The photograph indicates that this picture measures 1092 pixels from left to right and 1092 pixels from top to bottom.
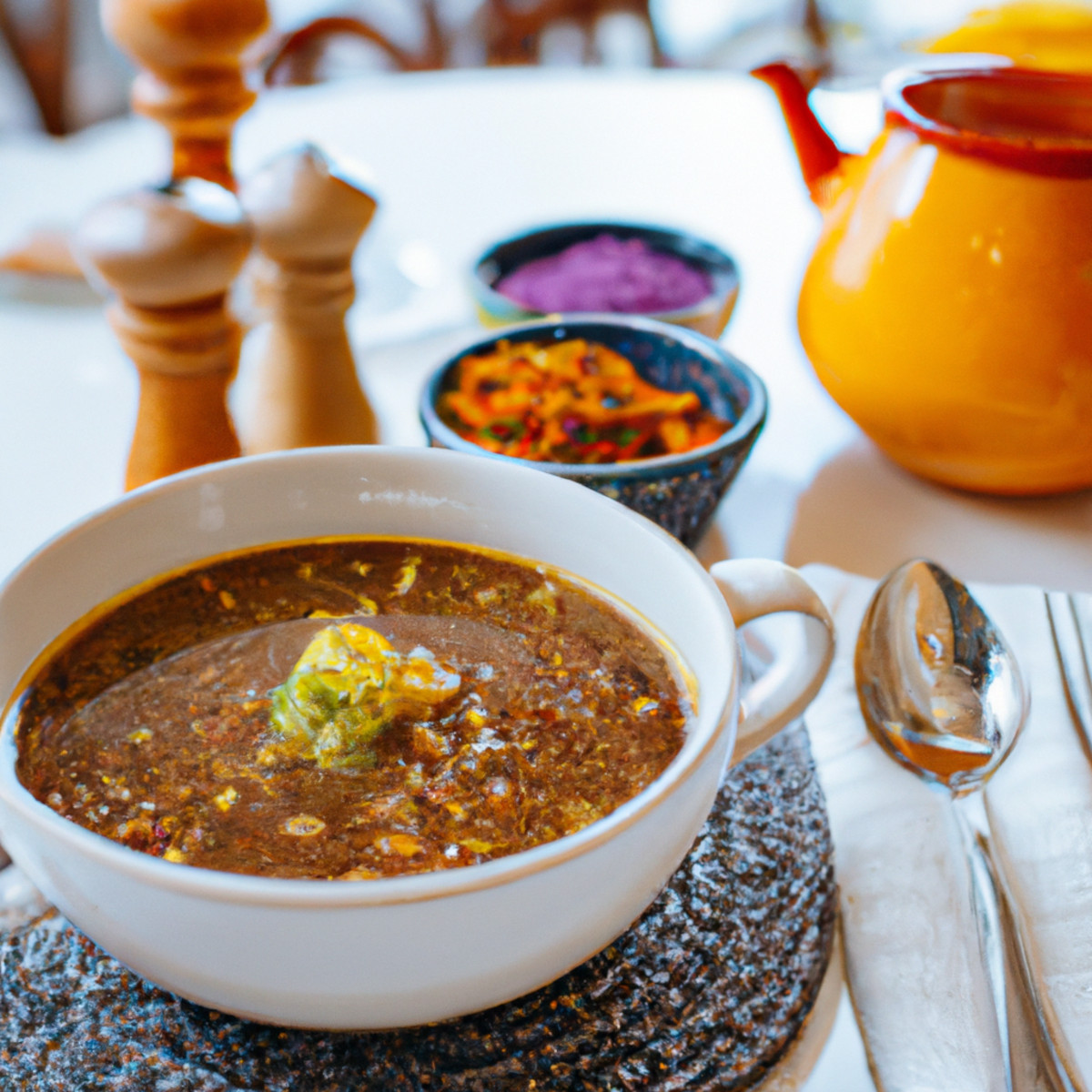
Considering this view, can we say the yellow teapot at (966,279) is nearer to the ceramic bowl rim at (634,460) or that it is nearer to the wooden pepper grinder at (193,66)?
the ceramic bowl rim at (634,460)

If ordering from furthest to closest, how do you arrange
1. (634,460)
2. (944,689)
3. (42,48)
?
(42,48)
(634,460)
(944,689)

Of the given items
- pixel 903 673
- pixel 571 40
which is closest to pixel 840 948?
pixel 903 673

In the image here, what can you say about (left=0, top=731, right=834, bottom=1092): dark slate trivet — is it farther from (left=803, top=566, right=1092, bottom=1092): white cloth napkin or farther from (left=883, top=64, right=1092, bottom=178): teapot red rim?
(left=883, top=64, right=1092, bottom=178): teapot red rim

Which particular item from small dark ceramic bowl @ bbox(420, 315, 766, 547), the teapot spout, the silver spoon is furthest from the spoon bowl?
the teapot spout

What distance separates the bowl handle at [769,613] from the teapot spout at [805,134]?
1.69 ft

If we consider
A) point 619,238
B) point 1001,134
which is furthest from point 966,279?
point 619,238

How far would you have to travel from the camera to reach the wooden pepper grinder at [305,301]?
2.44 ft

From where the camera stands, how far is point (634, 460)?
792mm

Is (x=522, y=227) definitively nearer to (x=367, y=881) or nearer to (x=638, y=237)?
(x=638, y=237)

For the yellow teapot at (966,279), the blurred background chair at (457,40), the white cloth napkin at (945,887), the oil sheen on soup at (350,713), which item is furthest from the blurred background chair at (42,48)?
the white cloth napkin at (945,887)

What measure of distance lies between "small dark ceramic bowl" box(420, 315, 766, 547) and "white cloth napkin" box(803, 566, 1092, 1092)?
0.13 metres

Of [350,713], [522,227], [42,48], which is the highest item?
[350,713]

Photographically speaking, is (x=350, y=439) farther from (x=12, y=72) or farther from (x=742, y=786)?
(x=12, y=72)

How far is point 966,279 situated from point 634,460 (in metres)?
0.26
